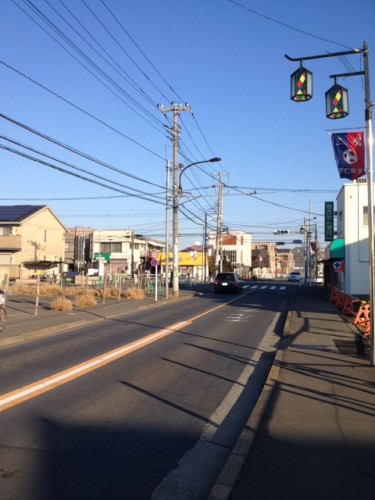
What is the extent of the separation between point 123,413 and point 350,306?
16.8 metres

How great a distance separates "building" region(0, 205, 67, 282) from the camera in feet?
169

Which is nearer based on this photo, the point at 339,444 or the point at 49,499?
the point at 49,499

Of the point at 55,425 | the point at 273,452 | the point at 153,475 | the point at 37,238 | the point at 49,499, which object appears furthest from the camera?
the point at 37,238

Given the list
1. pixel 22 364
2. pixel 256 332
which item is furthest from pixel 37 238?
pixel 22 364

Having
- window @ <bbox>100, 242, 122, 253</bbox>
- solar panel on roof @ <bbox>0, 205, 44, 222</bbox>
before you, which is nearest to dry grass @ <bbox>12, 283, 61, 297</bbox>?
solar panel on roof @ <bbox>0, 205, 44, 222</bbox>

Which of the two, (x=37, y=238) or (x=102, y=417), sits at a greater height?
(x=37, y=238)

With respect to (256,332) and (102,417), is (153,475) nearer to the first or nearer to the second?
(102,417)

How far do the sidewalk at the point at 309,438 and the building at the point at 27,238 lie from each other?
41.5m

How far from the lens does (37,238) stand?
5534 cm

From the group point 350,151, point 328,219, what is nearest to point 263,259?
point 328,219

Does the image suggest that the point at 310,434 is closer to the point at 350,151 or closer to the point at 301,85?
the point at 301,85

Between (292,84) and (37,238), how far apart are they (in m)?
48.4

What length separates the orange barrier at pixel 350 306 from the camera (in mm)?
21078

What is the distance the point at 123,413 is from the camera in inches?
263
